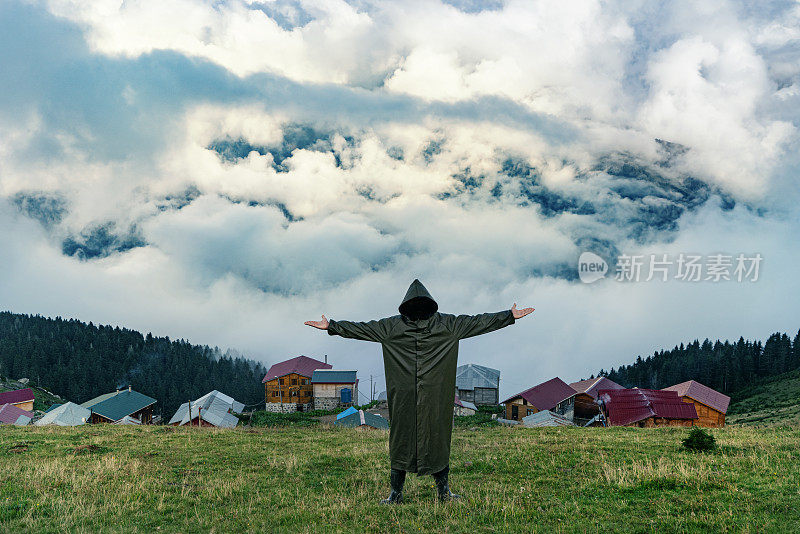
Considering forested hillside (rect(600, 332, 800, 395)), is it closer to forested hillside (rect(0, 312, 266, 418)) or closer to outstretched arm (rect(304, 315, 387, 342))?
forested hillside (rect(0, 312, 266, 418))

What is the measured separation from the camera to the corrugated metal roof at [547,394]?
226ft

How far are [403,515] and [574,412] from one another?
217ft

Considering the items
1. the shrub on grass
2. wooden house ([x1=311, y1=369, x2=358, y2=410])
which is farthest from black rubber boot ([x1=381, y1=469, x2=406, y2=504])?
wooden house ([x1=311, y1=369, x2=358, y2=410])

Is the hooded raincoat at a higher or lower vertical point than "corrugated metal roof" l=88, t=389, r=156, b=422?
higher

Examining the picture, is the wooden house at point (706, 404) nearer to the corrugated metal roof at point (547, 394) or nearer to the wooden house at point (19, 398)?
the corrugated metal roof at point (547, 394)

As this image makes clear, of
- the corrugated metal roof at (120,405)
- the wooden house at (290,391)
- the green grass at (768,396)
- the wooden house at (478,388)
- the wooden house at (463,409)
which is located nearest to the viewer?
the corrugated metal roof at (120,405)

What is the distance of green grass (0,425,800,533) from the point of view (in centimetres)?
861

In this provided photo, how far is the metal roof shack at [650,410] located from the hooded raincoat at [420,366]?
4220 centimetres

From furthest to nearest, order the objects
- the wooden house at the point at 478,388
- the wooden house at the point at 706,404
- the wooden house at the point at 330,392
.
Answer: the wooden house at the point at 478,388
the wooden house at the point at 330,392
the wooden house at the point at 706,404

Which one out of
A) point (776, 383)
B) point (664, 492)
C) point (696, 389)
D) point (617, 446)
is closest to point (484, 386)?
point (696, 389)

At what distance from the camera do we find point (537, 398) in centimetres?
7006

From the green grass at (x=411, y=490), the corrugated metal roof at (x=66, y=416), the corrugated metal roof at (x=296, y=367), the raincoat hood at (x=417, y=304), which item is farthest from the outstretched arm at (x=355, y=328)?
the corrugated metal roof at (x=296, y=367)

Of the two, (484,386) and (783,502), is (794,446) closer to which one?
(783,502)

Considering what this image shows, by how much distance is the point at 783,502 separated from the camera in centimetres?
912
